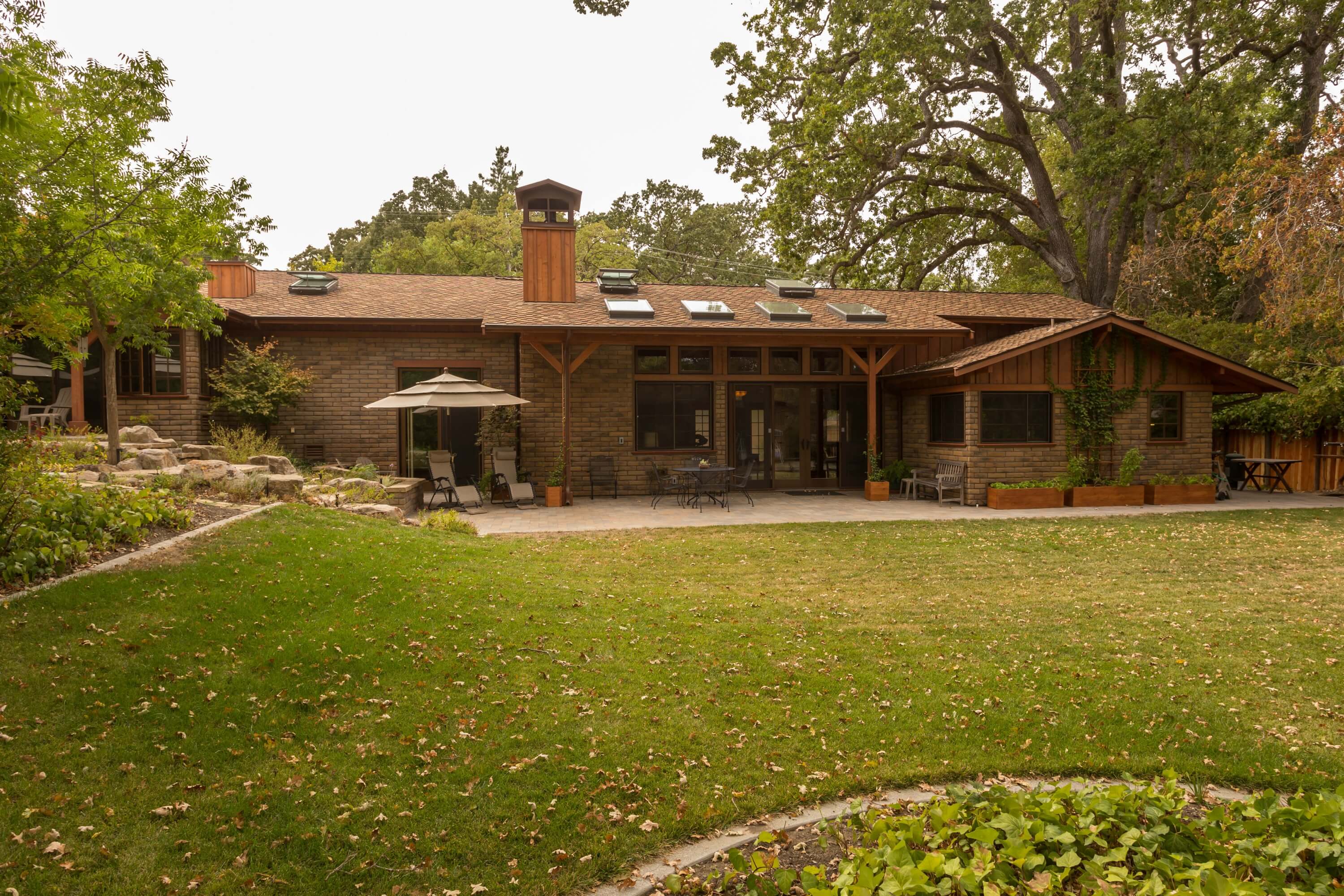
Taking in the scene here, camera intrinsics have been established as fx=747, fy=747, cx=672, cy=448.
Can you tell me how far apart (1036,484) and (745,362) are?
601cm

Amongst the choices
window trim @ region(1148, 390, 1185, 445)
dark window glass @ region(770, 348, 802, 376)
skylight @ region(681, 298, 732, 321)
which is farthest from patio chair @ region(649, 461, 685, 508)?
window trim @ region(1148, 390, 1185, 445)

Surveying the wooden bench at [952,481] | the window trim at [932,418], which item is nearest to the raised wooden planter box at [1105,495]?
the wooden bench at [952,481]

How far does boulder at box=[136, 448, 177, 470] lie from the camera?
9180 mm

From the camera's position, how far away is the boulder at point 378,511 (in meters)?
9.54

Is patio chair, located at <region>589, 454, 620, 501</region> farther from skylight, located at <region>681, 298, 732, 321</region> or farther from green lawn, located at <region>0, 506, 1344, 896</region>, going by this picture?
green lawn, located at <region>0, 506, 1344, 896</region>

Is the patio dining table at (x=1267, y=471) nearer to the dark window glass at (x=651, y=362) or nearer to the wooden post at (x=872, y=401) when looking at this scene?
the wooden post at (x=872, y=401)

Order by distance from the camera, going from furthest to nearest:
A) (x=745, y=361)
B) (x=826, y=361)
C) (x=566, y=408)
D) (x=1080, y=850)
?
(x=826, y=361)
(x=745, y=361)
(x=566, y=408)
(x=1080, y=850)

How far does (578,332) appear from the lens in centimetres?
1305

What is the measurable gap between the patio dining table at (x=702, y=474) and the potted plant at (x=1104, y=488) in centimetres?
611

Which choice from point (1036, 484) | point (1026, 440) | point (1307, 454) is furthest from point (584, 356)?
point (1307, 454)

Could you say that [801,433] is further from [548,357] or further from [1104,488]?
[548,357]

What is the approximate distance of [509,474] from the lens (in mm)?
13844

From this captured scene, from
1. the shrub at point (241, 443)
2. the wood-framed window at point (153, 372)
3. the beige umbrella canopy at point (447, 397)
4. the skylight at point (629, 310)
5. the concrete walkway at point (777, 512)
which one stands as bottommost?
the concrete walkway at point (777, 512)

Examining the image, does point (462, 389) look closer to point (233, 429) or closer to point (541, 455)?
point (541, 455)
